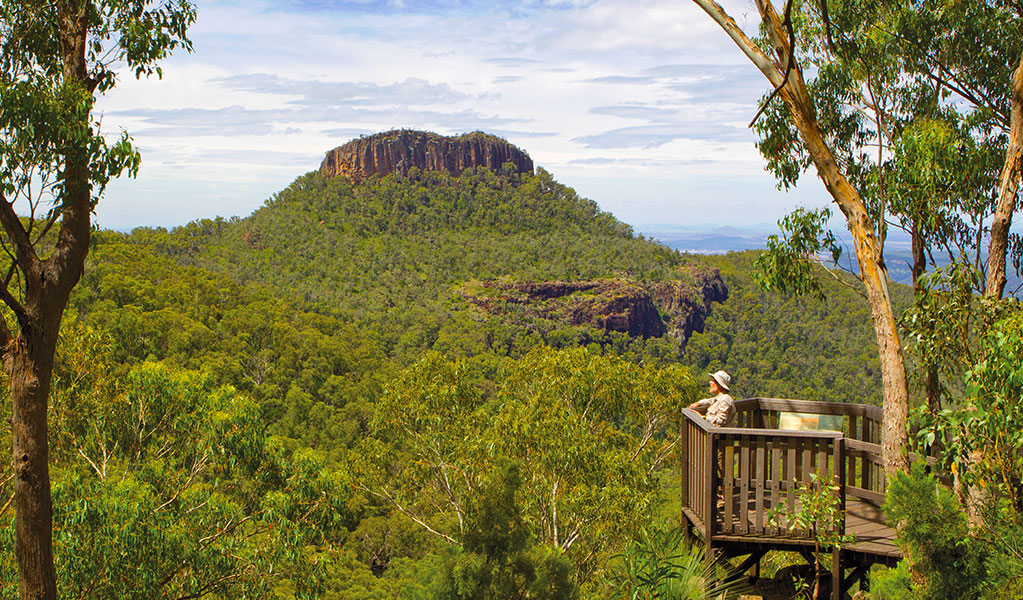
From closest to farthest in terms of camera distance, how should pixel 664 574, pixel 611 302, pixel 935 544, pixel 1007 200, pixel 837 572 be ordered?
pixel 935 544
pixel 664 574
pixel 837 572
pixel 1007 200
pixel 611 302

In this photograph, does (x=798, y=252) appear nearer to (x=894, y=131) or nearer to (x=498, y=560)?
(x=894, y=131)

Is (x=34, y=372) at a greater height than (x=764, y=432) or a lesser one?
greater

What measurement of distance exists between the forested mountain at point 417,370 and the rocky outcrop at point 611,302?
234mm

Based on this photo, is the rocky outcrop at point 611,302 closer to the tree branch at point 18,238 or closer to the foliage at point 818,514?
the tree branch at point 18,238

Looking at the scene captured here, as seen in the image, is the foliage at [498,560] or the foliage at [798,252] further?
the foliage at [798,252]

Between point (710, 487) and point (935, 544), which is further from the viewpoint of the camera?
point (710, 487)

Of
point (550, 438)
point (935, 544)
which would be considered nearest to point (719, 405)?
point (935, 544)

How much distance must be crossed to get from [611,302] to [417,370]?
178 ft

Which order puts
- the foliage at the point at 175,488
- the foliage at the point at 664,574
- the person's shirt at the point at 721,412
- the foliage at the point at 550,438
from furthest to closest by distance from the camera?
the foliage at the point at 550,438 → the foliage at the point at 175,488 → the person's shirt at the point at 721,412 → the foliage at the point at 664,574

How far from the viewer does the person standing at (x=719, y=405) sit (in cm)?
503

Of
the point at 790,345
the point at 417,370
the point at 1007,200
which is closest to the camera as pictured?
the point at 1007,200

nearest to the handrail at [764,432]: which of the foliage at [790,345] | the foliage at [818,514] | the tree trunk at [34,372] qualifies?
the foliage at [818,514]

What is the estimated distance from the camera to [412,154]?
83.5 metres

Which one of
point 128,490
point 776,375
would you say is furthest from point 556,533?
point 776,375
